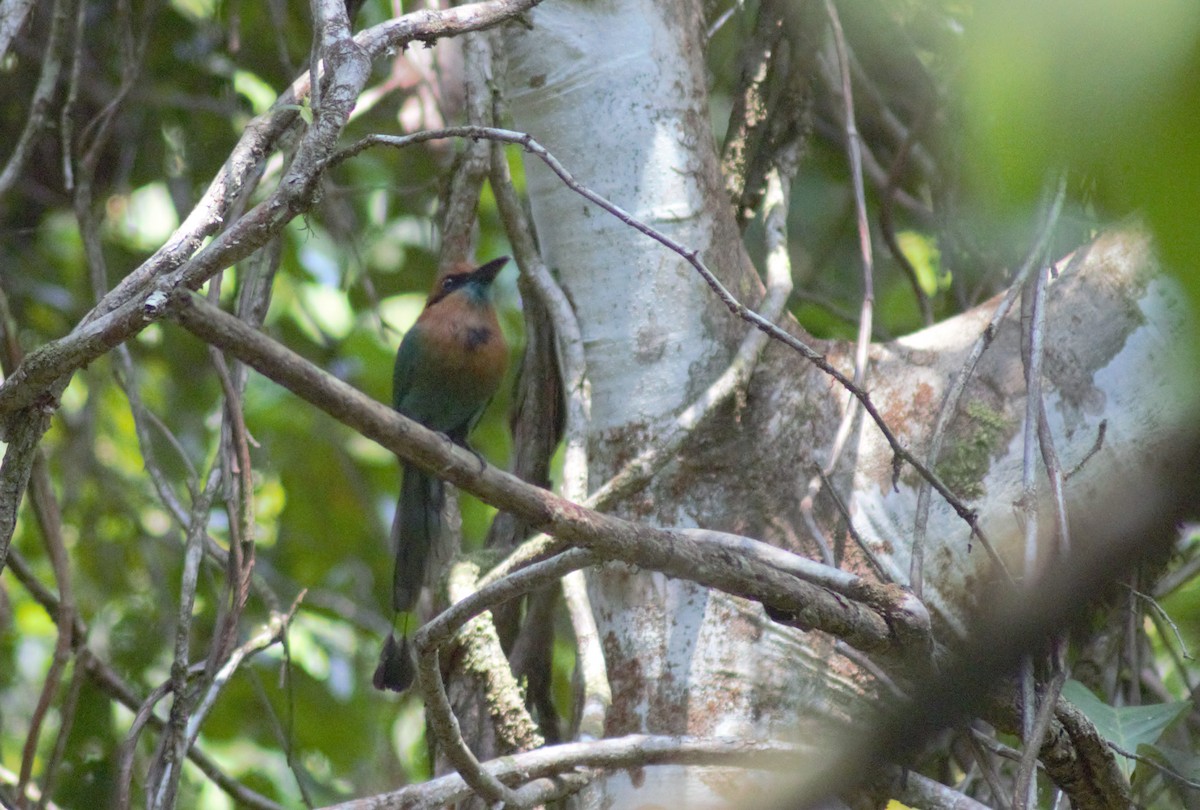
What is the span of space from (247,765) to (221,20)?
2935 mm

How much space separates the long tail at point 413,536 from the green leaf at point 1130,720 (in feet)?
5.46

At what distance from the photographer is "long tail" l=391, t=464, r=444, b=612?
321cm

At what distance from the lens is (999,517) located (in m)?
2.27

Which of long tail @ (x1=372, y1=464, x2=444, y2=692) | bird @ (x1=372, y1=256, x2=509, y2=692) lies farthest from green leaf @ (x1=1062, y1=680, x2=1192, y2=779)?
bird @ (x1=372, y1=256, x2=509, y2=692)

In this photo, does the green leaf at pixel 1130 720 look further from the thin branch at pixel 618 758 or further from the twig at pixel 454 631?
the twig at pixel 454 631

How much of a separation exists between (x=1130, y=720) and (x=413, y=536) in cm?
184

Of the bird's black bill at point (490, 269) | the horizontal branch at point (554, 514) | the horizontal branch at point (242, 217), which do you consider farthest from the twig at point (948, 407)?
the bird's black bill at point (490, 269)

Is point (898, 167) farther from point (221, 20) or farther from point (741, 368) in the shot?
point (221, 20)

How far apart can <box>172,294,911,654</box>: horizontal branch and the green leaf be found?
0.80 m

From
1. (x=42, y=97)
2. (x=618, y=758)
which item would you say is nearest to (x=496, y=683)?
(x=618, y=758)

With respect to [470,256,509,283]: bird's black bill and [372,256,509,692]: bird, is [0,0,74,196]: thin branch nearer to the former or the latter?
[372,256,509,692]: bird

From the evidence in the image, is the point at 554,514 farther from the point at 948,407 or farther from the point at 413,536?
the point at 413,536

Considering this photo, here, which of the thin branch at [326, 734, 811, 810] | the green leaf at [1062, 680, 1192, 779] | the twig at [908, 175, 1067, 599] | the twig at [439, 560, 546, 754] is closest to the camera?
the thin branch at [326, 734, 811, 810]

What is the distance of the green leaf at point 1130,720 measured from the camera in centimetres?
231
